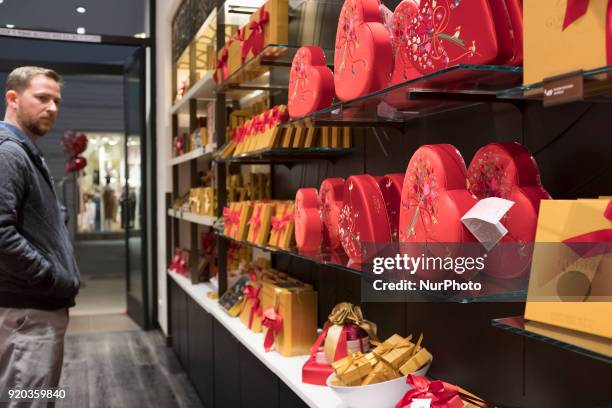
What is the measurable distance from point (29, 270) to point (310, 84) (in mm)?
1266

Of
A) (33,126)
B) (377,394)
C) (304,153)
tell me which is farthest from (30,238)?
(377,394)

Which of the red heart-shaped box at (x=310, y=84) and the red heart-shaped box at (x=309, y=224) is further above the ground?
the red heart-shaped box at (x=310, y=84)

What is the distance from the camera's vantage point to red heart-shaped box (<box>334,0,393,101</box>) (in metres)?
1.50

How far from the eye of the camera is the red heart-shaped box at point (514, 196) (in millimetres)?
1159

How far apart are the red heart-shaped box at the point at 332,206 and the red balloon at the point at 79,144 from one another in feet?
18.4

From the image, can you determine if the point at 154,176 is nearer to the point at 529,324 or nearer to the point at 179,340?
the point at 179,340

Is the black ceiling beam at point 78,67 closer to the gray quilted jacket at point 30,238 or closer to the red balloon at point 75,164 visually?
the red balloon at point 75,164

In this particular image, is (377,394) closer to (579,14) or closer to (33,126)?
(579,14)

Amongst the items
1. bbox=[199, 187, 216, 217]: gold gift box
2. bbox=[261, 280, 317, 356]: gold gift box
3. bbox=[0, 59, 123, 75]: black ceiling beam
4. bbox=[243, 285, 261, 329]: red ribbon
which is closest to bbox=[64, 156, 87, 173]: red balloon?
bbox=[0, 59, 123, 75]: black ceiling beam

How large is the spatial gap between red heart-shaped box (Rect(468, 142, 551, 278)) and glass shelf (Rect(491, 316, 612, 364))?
15 centimetres

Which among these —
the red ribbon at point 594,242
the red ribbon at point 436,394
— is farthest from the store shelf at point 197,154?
the red ribbon at point 594,242

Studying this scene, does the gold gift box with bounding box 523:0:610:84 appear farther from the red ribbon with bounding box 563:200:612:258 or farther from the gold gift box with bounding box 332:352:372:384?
the gold gift box with bounding box 332:352:372:384

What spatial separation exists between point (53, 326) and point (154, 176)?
3.88 meters

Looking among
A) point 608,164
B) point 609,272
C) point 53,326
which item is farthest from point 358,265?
point 53,326
